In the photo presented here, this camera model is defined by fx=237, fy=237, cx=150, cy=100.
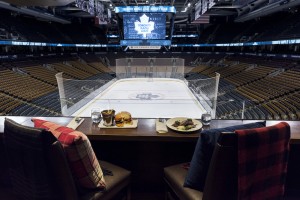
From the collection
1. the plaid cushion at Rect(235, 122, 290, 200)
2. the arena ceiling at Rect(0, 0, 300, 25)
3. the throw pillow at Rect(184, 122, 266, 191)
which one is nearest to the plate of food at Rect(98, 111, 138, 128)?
the throw pillow at Rect(184, 122, 266, 191)

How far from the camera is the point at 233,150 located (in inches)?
44.4

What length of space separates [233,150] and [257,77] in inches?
450

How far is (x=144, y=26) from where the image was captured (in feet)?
45.4

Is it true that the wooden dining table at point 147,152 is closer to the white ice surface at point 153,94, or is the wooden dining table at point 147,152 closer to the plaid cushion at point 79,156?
the plaid cushion at point 79,156

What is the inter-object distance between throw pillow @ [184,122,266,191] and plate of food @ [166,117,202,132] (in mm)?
414

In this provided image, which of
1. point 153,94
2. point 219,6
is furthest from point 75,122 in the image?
point 219,6

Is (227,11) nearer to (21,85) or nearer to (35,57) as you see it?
(35,57)

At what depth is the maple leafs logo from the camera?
13766 mm

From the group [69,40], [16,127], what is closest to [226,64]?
[69,40]

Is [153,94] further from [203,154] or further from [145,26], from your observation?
[203,154]

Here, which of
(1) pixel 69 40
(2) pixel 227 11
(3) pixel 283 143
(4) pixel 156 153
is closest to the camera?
(3) pixel 283 143

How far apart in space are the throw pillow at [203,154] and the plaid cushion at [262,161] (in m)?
0.13

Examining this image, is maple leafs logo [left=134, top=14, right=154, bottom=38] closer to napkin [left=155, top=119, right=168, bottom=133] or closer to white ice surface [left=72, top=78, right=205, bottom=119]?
white ice surface [left=72, top=78, right=205, bottom=119]

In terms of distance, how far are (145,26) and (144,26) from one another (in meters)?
0.06
